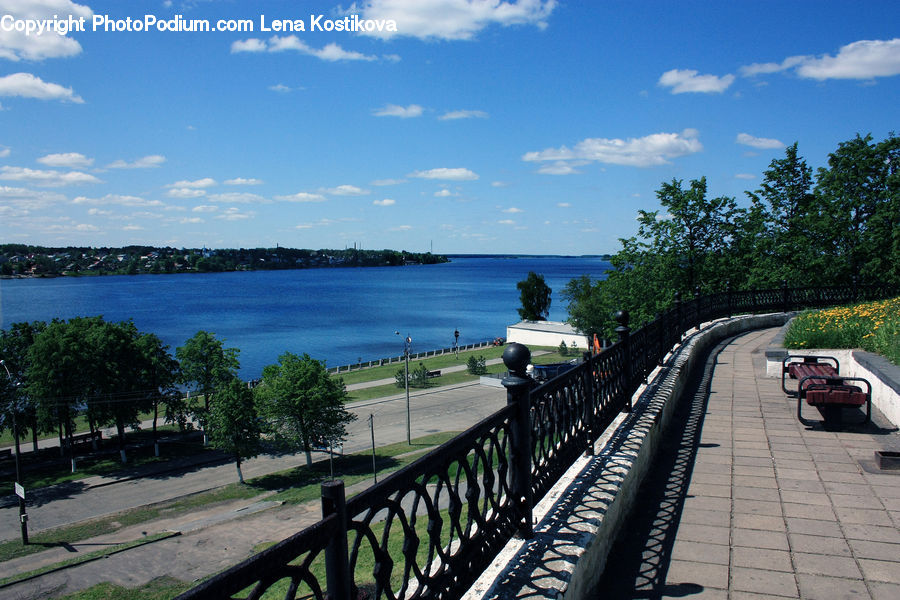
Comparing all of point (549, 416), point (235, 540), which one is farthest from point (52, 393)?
point (549, 416)

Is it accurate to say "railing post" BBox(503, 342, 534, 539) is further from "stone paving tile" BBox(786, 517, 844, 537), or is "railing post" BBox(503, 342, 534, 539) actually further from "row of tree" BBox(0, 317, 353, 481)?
"row of tree" BBox(0, 317, 353, 481)

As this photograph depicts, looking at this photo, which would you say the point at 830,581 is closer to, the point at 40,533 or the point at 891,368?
the point at 891,368

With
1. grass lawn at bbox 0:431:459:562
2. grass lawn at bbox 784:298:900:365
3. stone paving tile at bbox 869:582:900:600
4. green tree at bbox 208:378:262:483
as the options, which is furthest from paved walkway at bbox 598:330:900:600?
green tree at bbox 208:378:262:483

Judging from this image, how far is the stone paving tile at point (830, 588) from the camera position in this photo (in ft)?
11.0

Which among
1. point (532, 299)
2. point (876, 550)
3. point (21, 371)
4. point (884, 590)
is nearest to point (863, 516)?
point (876, 550)

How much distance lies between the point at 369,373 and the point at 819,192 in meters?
38.7

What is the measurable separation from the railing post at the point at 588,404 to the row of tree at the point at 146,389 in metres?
25.4

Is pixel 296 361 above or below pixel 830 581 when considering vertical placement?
below

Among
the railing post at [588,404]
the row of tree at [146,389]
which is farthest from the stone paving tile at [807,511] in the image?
the row of tree at [146,389]

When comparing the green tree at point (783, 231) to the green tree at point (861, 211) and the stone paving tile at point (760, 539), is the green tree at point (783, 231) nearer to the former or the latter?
the green tree at point (861, 211)

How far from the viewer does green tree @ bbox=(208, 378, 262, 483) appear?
93.8 ft

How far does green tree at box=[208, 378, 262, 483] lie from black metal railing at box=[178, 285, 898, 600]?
2547 centimetres

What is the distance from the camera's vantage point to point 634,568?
3773mm

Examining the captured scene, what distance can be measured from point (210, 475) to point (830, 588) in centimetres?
3177
